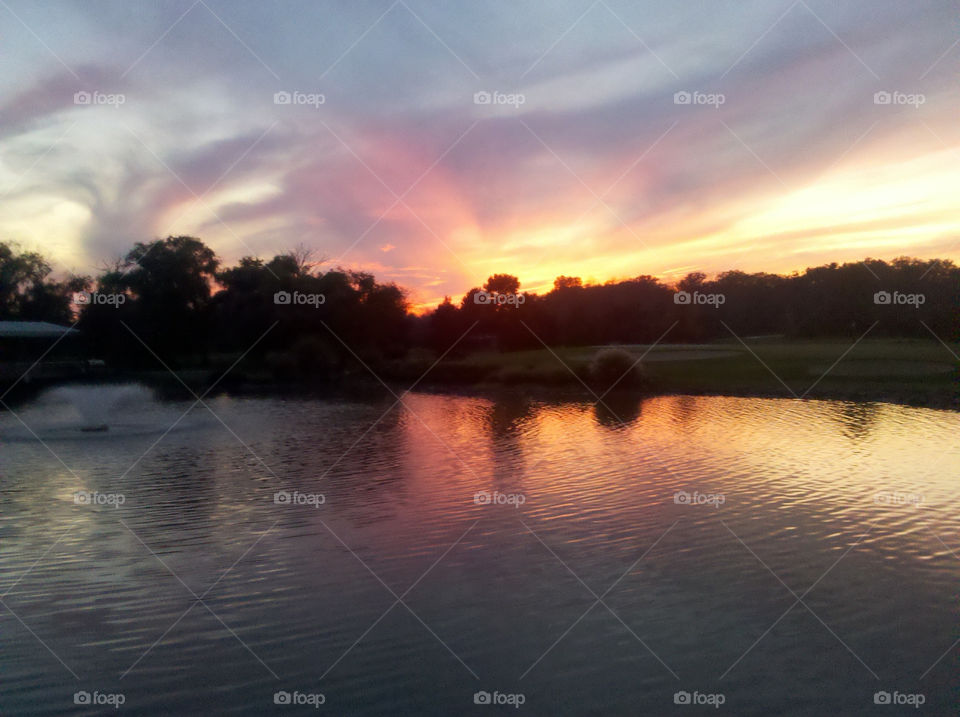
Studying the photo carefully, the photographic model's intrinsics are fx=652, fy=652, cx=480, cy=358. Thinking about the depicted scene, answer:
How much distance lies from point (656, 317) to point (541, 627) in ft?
120

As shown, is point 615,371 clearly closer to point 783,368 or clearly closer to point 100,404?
point 783,368

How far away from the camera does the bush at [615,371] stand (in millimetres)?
27969

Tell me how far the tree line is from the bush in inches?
377

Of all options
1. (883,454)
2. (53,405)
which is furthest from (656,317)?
(53,405)

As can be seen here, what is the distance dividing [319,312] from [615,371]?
66.7ft

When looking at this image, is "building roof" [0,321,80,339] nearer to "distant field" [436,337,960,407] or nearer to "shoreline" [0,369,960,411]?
"shoreline" [0,369,960,411]

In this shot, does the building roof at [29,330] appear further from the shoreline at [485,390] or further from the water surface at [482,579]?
the water surface at [482,579]

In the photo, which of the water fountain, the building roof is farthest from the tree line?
the water fountain

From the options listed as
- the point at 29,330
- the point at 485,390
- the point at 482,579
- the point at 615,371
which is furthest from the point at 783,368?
the point at 29,330

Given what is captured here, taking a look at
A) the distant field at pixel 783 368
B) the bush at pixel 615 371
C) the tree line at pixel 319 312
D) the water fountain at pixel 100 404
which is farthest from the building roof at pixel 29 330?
the bush at pixel 615 371

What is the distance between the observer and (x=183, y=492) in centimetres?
977

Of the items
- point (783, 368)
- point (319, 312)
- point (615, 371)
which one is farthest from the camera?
point (319, 312)

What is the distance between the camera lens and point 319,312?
133 ft

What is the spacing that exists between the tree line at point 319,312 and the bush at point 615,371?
9.56m
